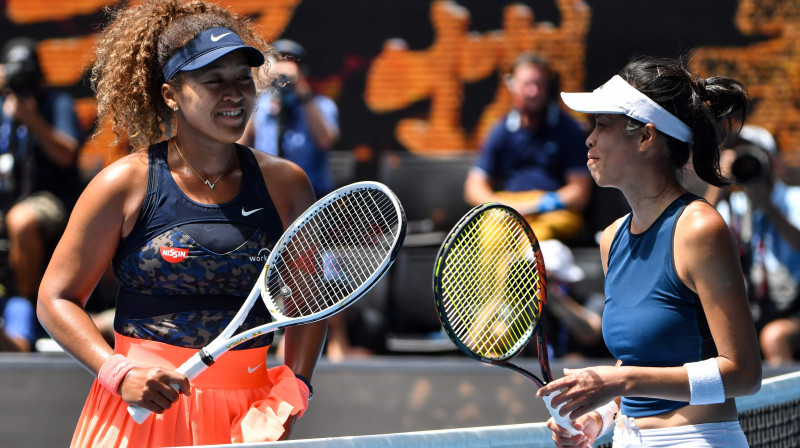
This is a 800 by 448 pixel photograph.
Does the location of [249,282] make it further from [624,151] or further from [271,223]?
[624,151]

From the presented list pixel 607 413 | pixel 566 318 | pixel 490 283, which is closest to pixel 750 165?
pixel 566 318

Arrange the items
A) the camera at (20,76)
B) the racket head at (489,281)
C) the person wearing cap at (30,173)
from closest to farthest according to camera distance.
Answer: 1. the racket head at (489,281)
2. the person wearing cap at (30,173)
3. the camera at (20,76)

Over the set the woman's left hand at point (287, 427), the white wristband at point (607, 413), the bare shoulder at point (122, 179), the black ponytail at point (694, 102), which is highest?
the black ponytail at point (694, 102)

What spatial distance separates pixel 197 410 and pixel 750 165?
14.4 feet

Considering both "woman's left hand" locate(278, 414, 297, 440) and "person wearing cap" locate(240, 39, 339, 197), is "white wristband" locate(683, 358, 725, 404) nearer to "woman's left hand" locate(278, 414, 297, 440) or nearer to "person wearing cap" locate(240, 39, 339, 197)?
"woman's left hand" locate(278, 414, 297, 440)

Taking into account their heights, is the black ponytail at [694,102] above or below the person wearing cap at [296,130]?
above

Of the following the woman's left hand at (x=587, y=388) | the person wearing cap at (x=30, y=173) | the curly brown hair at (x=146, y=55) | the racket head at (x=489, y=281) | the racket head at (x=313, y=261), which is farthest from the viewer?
the person wearing cap at (x=30, y=173)

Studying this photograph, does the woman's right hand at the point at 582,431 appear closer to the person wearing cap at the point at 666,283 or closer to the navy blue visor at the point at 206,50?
the person wearing cap at the point at 666,283

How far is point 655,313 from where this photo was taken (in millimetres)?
2107

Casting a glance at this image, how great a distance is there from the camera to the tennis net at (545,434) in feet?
7.48

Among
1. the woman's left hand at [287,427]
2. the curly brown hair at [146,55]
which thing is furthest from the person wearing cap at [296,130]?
the woman's left hand at [287,427]

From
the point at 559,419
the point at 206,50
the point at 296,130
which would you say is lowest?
the point at 296,130

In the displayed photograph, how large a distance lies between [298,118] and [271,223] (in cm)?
415

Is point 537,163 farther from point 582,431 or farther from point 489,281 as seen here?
point 582,431
